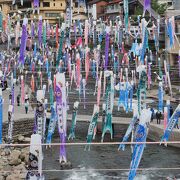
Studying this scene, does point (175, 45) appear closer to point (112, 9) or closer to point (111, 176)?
point (111, 176)

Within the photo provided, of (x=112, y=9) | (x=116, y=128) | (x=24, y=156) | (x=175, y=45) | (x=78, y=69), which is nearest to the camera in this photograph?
(x=24, y=156)

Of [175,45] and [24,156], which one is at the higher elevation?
[175,45]

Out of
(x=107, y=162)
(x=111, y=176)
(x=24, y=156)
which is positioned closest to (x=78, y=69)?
(x=107, y=162)

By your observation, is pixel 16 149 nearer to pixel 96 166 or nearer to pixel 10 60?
pixel 96 166

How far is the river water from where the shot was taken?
1831cm

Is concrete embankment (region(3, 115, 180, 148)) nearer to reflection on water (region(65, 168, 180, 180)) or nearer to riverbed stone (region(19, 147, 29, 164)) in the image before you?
riverbed stone (region(19, 147, 29, 164))

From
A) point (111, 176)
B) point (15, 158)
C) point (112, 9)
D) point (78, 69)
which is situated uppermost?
point (112, 9)

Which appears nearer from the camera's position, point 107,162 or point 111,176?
point 111,176

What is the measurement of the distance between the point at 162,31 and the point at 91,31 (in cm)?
694

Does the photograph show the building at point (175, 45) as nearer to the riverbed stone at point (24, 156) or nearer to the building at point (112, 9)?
the riverbed stone at point (24, 156)

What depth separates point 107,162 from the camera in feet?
66.8

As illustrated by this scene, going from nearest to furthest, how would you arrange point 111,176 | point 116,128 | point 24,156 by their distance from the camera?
1. point 111,176
2. point 24,156
3. point 116,128

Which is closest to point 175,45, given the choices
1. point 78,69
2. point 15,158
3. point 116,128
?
point 78,69

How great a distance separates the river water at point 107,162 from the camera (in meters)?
18.3
